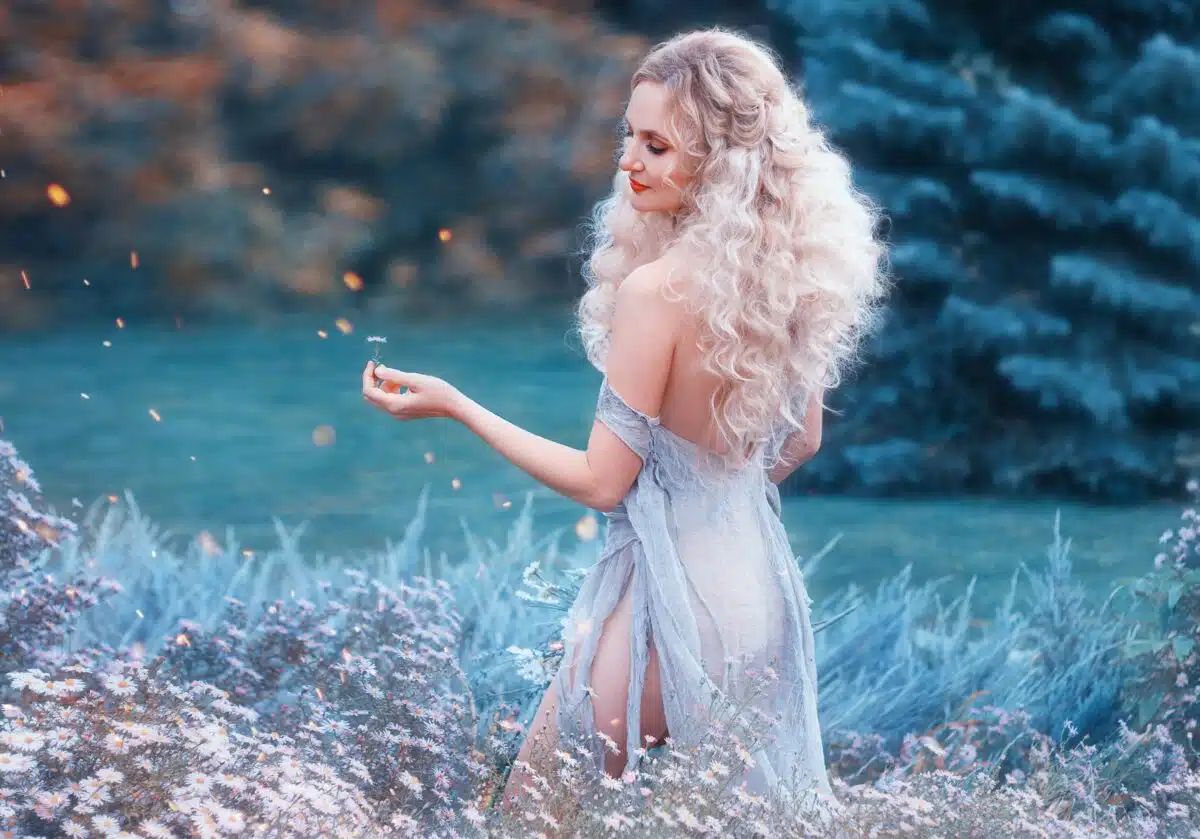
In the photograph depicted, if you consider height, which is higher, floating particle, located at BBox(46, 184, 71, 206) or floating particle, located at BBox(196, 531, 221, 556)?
floating particle, located at BBox(46, 184, 71, 206)

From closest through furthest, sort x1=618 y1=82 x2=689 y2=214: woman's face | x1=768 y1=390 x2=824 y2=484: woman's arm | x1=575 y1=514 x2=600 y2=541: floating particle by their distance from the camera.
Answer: x1=618 y1=82 x2=689 y2=214: woman's face < x1=768 y1=390 x2=824 y2=484: woman's arm < x1=575 y1=514 x2=600 y2=541: floating particle

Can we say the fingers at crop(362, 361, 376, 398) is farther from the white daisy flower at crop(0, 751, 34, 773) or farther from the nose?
the white daisy flower at crop(0, 751, 34, 773)

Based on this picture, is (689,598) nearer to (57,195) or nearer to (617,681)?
(617,681)

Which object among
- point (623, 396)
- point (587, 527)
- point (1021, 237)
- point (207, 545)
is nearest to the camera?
point (623, 396)

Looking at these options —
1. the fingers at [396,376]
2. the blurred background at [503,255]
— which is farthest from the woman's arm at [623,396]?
the blurred background at [503,255]

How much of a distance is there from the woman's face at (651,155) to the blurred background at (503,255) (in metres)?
2.67

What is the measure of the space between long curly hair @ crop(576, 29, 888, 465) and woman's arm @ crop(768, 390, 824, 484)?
14cm

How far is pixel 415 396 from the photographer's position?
2152mm

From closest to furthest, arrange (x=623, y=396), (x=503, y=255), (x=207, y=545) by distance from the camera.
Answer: (x=623, y=396) → (x=207, y=545) → (x=503, y=255)

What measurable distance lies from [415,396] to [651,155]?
564 mm

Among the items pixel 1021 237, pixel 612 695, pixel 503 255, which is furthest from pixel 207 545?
pixel 1021 237

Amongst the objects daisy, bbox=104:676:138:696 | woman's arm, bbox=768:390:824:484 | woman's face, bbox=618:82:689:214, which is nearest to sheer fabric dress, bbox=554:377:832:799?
woman's arm, bbox=768:390:824:484

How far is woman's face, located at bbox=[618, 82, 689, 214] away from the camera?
7.00 feet

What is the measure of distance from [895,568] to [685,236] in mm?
3761
